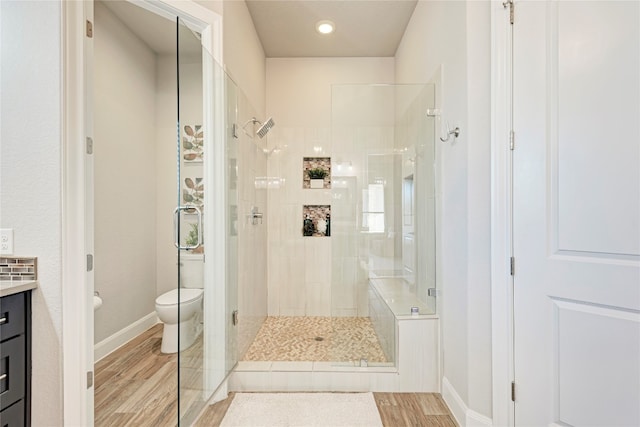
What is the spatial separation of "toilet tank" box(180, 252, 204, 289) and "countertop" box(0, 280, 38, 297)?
2.02 feet

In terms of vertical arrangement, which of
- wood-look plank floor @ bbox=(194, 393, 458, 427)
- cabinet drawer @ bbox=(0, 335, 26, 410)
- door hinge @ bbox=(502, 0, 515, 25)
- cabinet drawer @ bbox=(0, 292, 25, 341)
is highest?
door hinge @ bbox=(502, 0, 515, 25)

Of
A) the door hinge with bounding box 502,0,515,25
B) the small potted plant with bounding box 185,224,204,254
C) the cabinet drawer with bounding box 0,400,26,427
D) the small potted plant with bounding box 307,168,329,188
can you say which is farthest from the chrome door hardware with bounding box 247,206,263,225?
the door hinge with bounding box 502,0,515,25

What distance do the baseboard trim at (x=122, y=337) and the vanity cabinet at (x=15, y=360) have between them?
1.15 m

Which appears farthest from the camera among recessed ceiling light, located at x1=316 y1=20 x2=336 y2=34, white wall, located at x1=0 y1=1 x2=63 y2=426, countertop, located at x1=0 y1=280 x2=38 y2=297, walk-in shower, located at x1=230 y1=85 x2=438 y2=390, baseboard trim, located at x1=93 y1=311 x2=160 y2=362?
recessed ceiling light, located at x1=316 y1=20 x2=336 y2=34

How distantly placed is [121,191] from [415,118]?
8.84 feet

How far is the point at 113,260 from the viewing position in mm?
2861

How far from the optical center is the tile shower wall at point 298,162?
11.9ft

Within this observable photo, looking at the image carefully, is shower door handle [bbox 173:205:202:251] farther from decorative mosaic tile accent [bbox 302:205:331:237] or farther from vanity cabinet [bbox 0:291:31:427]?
decorative mosaic tile accent [bbox 302:205:331:237]

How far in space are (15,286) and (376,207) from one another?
7.04 ft

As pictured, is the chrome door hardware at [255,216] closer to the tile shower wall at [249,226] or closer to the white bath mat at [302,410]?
the tile shower wall at [249,226]

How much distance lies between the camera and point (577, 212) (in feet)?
4.23

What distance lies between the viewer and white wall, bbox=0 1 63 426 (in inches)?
56.2

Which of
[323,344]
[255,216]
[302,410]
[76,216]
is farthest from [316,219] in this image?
[76,216]

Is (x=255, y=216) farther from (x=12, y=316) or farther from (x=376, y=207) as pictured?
(x=12, y=316)
